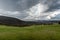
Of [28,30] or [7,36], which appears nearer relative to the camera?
[7,36]

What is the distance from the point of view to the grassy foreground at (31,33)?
7.50 metres

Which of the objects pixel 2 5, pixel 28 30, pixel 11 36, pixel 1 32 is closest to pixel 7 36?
pixel 11 36

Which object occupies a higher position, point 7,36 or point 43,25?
point 43,25

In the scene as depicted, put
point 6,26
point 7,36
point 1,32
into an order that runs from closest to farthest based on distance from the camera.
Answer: point 7,36, point 1,32, point 6,26

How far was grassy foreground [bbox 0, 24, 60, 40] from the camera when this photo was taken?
7498mm

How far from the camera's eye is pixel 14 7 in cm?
946

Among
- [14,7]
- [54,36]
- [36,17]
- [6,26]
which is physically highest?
[14,7]

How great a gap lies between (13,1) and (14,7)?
0.43 metres

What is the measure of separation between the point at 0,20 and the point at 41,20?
2.79 metres

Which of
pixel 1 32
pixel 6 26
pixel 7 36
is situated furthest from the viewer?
pixel 6 26

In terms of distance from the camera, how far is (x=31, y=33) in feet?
25.8

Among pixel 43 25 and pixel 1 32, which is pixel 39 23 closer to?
pixel 43 25

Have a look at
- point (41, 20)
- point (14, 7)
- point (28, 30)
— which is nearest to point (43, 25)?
point (41, 20)

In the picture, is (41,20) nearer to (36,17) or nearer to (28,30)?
(36,17)
